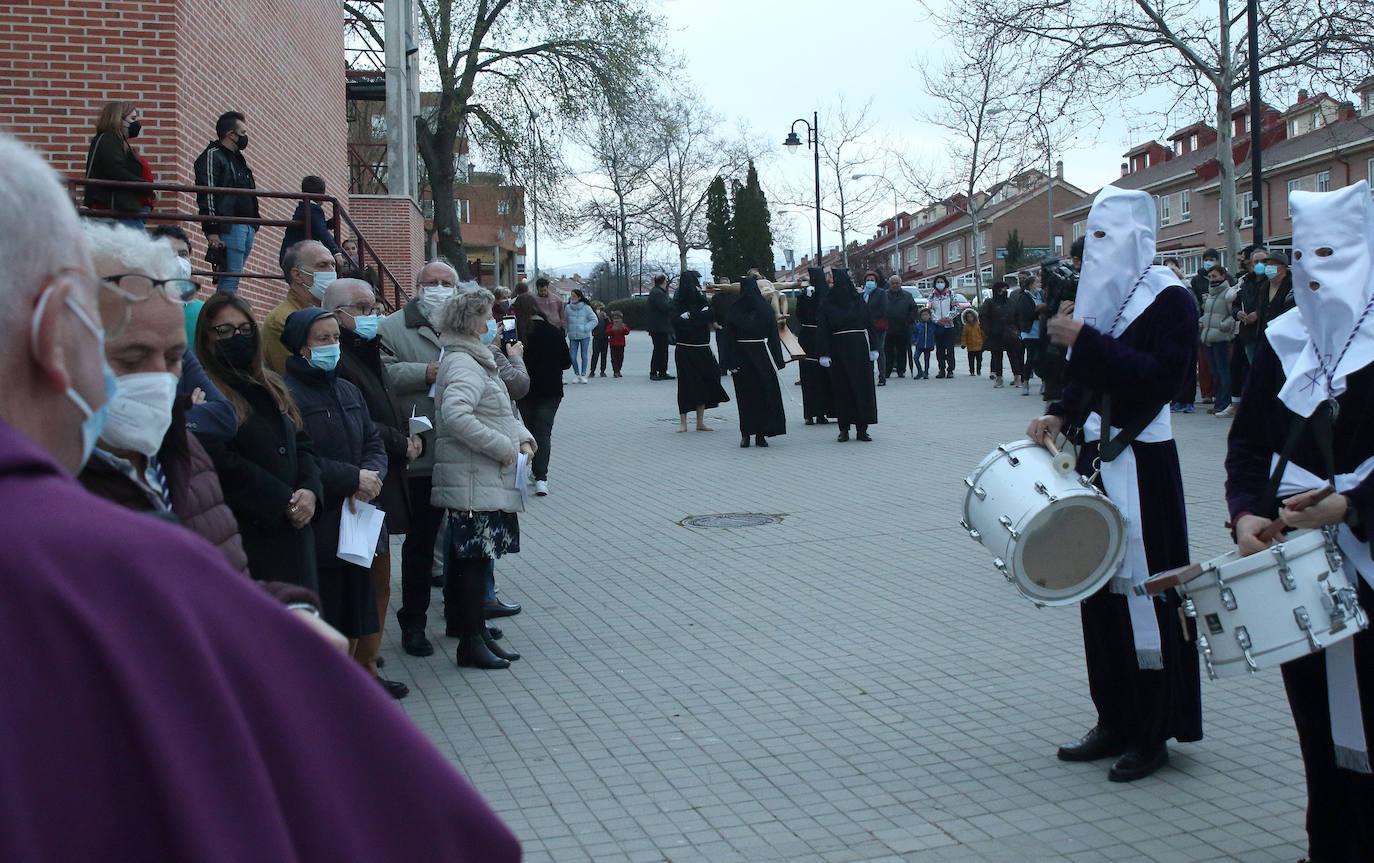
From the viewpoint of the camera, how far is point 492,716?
5.76 meters

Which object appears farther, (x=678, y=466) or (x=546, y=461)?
(x=678, y=466)

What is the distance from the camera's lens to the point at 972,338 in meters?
26.8

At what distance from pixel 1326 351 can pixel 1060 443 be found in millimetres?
1409

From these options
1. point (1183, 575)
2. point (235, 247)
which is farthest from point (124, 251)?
point (235, 247)

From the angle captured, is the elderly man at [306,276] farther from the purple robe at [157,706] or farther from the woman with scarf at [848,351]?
the woman with scarf at [848,351]

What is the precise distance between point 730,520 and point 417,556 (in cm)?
426

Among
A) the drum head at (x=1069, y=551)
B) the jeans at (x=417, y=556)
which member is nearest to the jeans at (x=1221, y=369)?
the jeans at (x=417, y=556)

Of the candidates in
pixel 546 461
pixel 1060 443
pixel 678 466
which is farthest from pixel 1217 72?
pixel 1060 443

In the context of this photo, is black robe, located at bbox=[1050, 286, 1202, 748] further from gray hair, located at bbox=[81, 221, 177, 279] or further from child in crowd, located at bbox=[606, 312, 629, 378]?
child in crowd, located at bbox=[606, 312, 629, 378]

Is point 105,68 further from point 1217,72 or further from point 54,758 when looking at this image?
point 1217,72

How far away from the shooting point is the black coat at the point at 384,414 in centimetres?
618

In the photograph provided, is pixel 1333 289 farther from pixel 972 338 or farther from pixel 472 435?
pixel 972 338

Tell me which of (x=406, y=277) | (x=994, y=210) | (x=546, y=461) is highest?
(x=994, y=210)

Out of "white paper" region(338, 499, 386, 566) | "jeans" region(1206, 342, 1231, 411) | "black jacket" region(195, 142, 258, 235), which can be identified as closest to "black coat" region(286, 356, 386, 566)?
"white paper" region(338, 499, 386, 566)
